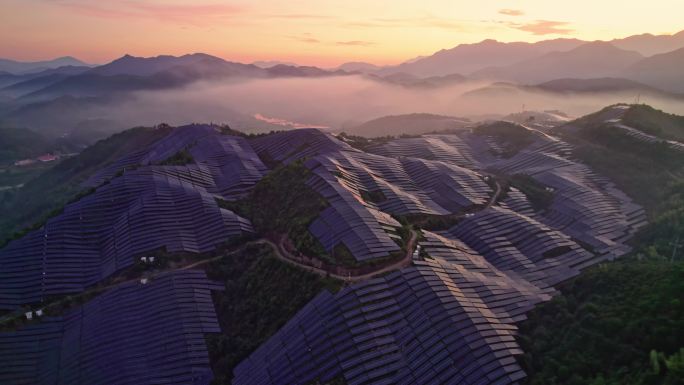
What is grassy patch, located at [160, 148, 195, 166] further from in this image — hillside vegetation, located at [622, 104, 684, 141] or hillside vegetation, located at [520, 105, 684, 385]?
hillside vegetation, located at [622, 104, 684, 141]

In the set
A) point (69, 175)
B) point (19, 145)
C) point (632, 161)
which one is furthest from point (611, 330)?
point (19, 145)

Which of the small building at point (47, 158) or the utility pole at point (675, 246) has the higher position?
the utility pole at point (675, 246)

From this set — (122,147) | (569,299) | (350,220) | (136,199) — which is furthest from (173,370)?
(122,147)

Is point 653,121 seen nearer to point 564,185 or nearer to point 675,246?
point 564,185

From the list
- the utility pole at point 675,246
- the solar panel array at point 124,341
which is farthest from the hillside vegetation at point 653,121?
the solar panel array at point 124,341

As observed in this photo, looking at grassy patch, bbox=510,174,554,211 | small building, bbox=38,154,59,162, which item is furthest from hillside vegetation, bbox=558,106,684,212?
small building, bbox=38,154,59,162

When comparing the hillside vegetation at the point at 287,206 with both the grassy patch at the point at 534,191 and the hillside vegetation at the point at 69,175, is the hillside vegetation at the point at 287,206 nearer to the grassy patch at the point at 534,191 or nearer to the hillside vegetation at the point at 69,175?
the grassy patch at the point at 534,191
